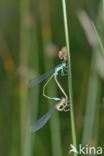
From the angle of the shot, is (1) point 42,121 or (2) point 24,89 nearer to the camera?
(1) point 42,121

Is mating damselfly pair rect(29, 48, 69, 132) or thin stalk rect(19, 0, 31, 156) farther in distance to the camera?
thin stalk rect(19, 0, 31, 156)

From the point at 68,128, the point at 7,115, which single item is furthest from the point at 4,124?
the point at 68,128

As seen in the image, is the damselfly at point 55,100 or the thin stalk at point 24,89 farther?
the thin stalk at point 24,89

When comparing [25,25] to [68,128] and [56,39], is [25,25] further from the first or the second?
[68,128]

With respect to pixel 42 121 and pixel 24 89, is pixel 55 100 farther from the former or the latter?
pixel 24 89

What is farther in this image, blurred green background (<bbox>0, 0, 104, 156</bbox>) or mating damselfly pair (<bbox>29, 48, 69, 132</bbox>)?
blurred green background (<bbox>0, 0, 104, 156</bbox>)

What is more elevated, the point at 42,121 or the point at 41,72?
the point at 41,72

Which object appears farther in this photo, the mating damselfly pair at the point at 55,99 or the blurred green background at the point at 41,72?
the blurred green background at the point at 41,72

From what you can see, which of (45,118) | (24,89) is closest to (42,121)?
(45,118)
